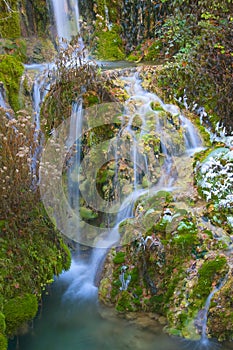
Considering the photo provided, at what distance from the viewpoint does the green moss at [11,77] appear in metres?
7.03

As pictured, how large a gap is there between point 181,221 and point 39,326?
2381 millimetres

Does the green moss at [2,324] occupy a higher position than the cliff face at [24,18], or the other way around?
the cliff face at [24,18]

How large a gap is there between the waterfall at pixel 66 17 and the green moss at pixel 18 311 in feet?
24.0

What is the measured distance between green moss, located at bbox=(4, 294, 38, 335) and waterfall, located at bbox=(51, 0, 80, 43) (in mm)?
7322

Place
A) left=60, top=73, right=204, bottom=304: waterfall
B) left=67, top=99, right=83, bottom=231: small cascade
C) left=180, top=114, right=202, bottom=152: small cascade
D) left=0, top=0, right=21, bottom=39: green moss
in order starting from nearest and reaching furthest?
1. left=60, top=73, right=204, bottom=304: waterfall
2. left=67, top=99, right=83, bottom=231: small cascade
3. left=180, top=114, right=202, bottom=152: small cascade
4. left=0, top=0, right=21, bottom=39: green moss

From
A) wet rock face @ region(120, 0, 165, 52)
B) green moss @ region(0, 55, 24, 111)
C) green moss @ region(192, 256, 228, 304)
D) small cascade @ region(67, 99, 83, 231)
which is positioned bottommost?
green moss @ region(192, 256, 228, 304)

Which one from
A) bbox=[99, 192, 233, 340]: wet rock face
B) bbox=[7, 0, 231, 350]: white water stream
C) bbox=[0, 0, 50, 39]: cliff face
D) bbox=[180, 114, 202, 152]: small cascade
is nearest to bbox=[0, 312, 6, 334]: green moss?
bbox=[7, 0, 231, 350]: white water stream

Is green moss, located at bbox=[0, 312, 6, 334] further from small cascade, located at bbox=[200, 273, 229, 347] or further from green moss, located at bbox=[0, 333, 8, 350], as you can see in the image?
small cascade, located at bbox=[200, 273, 229, 347]

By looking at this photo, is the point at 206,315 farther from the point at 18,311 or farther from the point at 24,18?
the point at 24,18

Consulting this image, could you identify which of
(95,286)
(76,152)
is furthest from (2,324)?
(76,152)

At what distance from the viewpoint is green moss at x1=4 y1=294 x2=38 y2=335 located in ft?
14.8

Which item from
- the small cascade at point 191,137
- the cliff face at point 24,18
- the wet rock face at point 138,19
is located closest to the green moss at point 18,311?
the small cascade at point 191,137

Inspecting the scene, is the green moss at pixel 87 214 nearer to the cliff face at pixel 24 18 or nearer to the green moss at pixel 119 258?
the green moss at pixel 119 258

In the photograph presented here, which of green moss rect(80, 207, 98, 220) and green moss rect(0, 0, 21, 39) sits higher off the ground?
green moss rect(0, 0, 21, 39)
